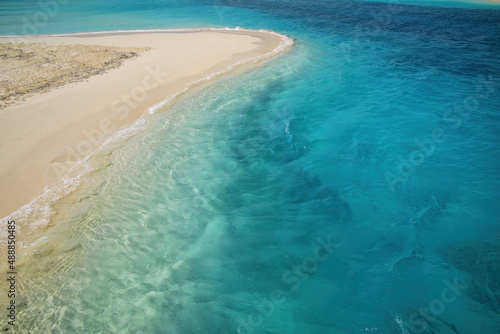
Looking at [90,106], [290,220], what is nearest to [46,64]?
[90,106]

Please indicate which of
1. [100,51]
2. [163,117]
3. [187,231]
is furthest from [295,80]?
[100,51]

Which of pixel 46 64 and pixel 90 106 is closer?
pixel 90 106

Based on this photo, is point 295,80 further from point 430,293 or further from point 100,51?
point 100,51

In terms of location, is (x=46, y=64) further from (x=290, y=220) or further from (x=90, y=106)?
(x=290, y=220)

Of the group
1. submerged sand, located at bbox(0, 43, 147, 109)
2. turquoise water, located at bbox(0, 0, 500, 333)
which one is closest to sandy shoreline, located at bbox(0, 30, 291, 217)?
submerged sand, located at bbox(0, 43, 147, 109)

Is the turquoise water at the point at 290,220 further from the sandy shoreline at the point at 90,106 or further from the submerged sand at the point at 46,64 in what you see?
the submerged sand at the point at 46,64
